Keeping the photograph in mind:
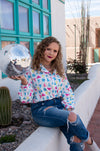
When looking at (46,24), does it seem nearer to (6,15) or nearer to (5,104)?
(6,15)

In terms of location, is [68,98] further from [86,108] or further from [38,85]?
[86,108]

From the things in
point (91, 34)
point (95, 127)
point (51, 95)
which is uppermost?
point (91, 34)

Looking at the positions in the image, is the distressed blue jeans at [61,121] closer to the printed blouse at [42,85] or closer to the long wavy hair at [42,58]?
Answer: the printed blouse at [42,85]

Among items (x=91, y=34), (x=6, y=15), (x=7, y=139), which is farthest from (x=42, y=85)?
(x=91, y=34)

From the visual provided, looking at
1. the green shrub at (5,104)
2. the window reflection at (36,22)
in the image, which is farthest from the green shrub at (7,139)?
the window reflection at (36,22)

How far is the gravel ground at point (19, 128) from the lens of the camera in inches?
Result: 120

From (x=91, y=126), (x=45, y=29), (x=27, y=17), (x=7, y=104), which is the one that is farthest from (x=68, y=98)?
(x=45, y=29)

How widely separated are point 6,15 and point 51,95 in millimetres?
2615

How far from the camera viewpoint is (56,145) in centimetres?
269

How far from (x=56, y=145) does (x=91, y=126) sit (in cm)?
201

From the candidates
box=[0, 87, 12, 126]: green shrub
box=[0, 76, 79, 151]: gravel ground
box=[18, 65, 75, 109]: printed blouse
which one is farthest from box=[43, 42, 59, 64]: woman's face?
box=[0, 76, 79, 151]: gravel ground

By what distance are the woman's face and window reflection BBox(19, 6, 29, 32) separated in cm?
276

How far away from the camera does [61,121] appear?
264cm

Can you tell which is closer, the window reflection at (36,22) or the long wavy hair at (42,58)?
the long wavy hair at (42,58)
